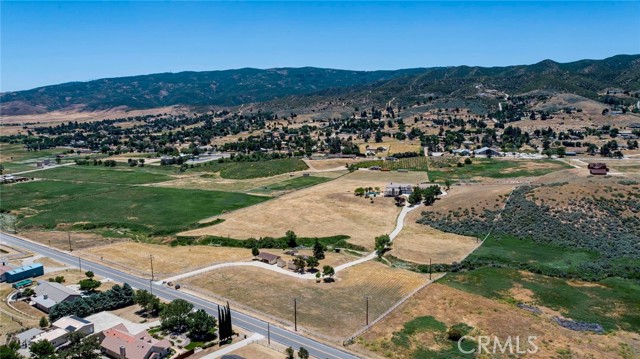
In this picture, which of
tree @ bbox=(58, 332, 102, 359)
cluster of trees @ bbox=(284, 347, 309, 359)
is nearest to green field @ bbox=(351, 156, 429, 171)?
cluster of trees @ bbox=(284, 347, 309, 359)

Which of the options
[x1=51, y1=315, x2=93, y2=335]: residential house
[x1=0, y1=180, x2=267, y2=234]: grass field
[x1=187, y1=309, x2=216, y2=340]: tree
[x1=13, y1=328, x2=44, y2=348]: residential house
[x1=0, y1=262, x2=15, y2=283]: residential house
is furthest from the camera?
[x1=0, y1=180, x2=267, y2=234]: grass field

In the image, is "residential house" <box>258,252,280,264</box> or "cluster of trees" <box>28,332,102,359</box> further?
"residential house" <box>258,252,280,264</box>

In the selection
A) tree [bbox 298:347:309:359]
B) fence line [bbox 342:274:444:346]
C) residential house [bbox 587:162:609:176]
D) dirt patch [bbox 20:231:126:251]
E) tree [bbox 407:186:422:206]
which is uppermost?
residential house [bbox 587:162:609:176]

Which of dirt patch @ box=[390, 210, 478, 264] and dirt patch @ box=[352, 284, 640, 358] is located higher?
dirt patch @ box=[352, 284, 640, 358]

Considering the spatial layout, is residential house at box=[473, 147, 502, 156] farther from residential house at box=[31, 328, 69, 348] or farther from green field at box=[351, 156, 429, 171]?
residential house at box=[31, 328, 69, 348]

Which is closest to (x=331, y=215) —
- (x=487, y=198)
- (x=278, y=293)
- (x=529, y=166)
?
(x=487, y=198)

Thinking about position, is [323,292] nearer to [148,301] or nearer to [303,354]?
[303,354]

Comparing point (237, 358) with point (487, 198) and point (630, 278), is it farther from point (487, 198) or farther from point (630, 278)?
point (487, 198)

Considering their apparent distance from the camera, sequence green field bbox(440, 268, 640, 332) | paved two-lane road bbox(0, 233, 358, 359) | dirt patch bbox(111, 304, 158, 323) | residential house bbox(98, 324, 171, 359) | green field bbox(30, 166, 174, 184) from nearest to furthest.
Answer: residential house bbox(98, 324, 171, 359), paved two-lane road bbox(0, 233, 358, 359), green field bbox(440, 268, 640, 332), dirt patch bbox(111, 304, 158, 323), green field bbox(30, 166, 174, 184)
